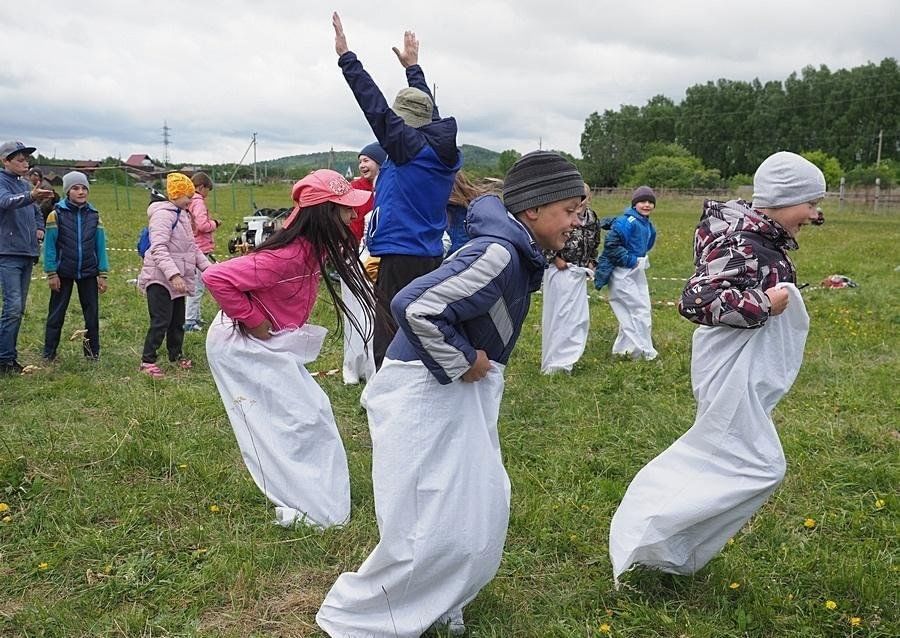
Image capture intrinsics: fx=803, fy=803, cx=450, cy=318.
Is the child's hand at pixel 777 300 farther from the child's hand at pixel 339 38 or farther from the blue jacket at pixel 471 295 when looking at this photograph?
the child's hand at pixel 339 38

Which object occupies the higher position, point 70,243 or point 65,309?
point 70,243

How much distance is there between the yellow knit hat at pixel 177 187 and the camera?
283 inches

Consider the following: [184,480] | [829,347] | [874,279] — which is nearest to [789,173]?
[184,480]

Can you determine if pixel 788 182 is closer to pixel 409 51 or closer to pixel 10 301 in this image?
pixel 409 51

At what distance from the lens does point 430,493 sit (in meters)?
2.64

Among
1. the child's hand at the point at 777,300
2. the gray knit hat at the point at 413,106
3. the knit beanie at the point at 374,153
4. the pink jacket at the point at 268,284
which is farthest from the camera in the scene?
the knit beanie at the point at 374,153

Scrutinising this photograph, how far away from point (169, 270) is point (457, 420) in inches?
195

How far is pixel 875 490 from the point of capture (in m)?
4.48

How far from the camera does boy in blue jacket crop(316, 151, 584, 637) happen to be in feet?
8.46

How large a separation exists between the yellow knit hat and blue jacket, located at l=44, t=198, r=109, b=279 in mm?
668

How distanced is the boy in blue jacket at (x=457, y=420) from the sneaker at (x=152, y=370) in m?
4.65

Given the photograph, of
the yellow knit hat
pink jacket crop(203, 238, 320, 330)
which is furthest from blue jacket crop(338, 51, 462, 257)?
the yellow knit hat

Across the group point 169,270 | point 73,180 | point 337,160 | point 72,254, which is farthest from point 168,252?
point 337,160

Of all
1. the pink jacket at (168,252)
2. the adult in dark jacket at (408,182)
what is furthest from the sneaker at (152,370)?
the adult in dark jacket at (408,182)
